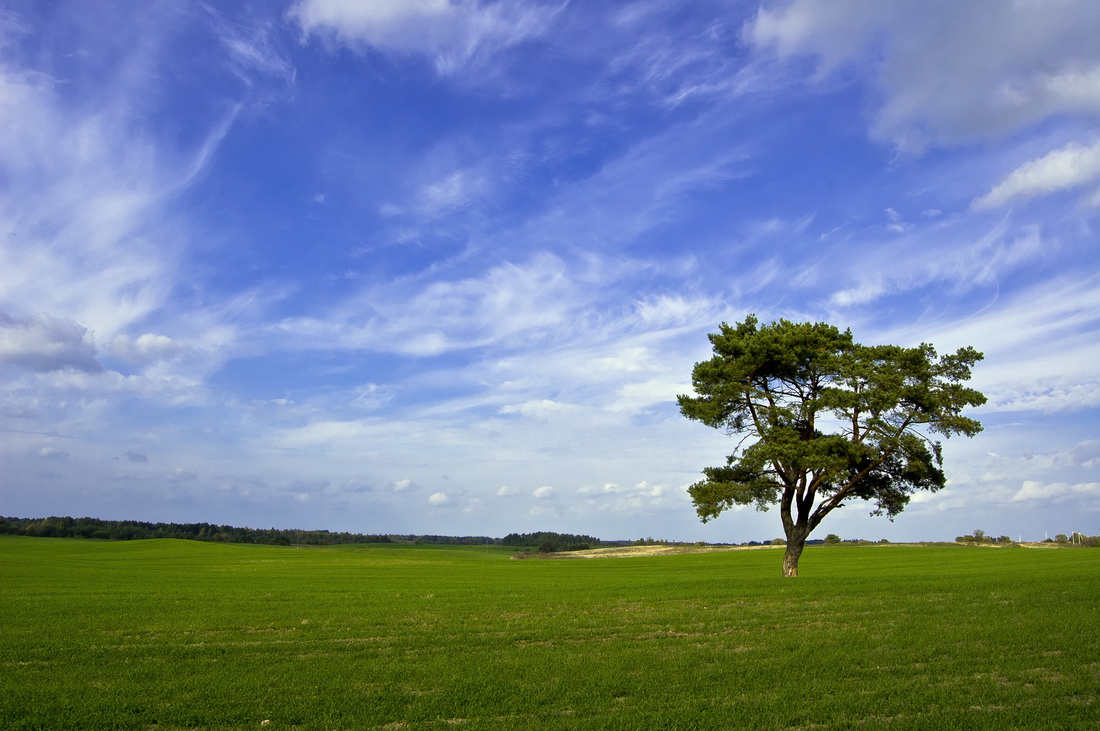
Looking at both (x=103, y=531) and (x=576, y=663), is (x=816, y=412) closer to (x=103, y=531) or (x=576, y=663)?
(x=576, y=663)

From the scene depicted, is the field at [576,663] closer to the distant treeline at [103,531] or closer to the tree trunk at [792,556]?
the tree trunk at [792,556]

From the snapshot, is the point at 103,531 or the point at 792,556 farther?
the point at 103,531

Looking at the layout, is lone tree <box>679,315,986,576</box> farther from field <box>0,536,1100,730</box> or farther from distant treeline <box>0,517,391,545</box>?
distant treeline <box>0,517,391,545</box>

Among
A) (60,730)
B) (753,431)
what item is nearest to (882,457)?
(753,431)

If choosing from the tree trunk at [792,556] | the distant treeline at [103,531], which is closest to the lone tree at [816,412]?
the tree trunk at [792,556]

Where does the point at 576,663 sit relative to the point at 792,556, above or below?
below

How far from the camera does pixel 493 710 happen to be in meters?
10.5

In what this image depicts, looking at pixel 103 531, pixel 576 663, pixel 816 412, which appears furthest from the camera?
pixel 103 531

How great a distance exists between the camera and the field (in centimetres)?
1001

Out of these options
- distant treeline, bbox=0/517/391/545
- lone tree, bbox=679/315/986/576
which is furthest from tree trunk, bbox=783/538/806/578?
distant treeline, bbox=0/517/391/545

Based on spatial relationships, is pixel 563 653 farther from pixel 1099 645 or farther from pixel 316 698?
pixel 1099 645

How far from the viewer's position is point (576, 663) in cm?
1379

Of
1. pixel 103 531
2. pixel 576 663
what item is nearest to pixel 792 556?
pixel 576 663

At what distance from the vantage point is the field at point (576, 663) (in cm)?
1001
